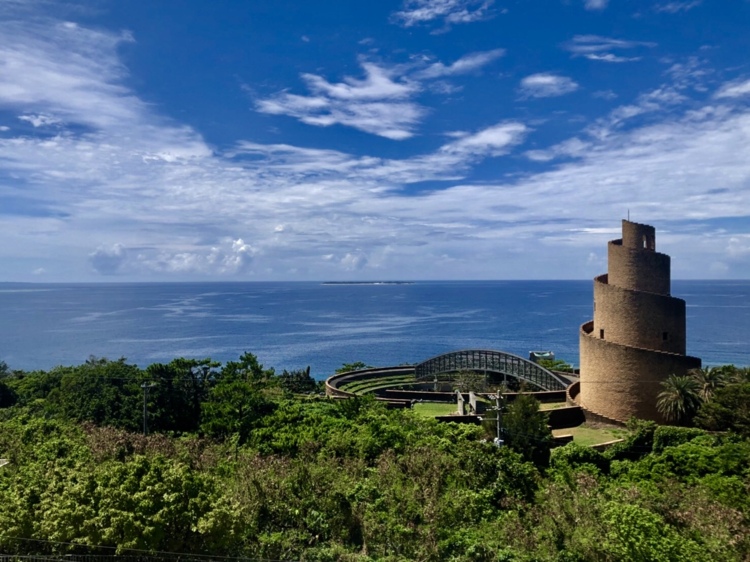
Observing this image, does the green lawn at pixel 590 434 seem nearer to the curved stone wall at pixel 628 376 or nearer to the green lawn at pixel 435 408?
the curved stone wall at pixel 628 376

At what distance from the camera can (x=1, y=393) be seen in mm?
45156

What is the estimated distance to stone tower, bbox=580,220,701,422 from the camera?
2783 centimetres

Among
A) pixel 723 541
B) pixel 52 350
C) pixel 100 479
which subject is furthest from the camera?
pixel 52 350

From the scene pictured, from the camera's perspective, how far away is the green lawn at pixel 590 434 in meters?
26.9

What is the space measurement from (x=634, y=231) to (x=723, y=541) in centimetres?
2004

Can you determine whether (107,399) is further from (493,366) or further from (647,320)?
(493,366)

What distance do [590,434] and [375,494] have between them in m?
17.3

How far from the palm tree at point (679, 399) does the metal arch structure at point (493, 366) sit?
14.6 meters

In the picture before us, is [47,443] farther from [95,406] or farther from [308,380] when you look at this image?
[308,380]

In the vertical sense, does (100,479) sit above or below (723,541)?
above

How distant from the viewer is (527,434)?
2309cm

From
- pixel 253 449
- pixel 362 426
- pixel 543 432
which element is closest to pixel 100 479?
pixel 253 449

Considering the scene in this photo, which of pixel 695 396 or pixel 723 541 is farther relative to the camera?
pixel 695 396

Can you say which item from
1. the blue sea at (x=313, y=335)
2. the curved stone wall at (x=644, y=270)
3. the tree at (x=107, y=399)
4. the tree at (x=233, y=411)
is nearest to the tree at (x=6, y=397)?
the tree at (x=107, y=399)
